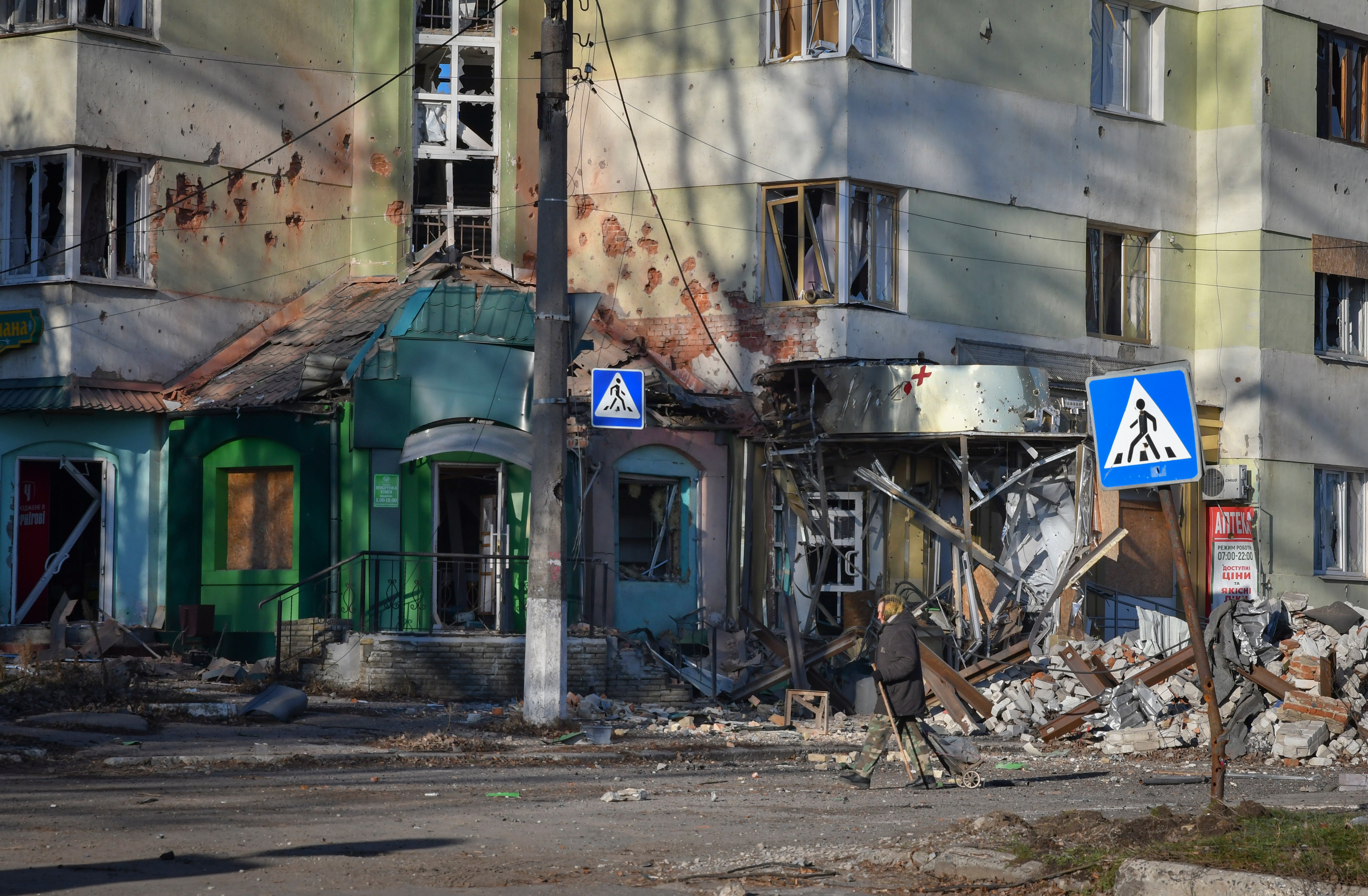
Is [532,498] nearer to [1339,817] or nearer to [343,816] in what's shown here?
[343,816]

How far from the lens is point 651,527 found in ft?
73.1

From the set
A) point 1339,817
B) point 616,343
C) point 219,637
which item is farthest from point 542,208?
point 1339,817

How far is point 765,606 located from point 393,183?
837cm

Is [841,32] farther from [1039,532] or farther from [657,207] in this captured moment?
[1039,532]

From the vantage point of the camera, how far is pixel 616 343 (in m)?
23.0

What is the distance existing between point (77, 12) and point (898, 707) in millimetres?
15207

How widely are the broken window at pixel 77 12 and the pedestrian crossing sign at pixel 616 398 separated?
992 centimetres

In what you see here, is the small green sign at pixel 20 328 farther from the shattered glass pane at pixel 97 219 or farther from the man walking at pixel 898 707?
the man walking at pixel 898 707

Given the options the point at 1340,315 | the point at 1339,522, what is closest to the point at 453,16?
the point at 1340,315

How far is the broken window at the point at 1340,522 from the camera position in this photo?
26.6m

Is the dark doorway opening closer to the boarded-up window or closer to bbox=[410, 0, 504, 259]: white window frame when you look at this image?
Result: the boarded-up window

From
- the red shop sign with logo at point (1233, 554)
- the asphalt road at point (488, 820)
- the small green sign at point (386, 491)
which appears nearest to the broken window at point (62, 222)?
the small green sign at point (386, 491)

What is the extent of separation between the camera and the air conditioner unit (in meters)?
25.1

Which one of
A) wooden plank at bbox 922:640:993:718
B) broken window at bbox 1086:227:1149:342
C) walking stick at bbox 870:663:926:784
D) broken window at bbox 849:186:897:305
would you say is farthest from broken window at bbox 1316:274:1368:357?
walking stick at bbox 870:663:926:784
